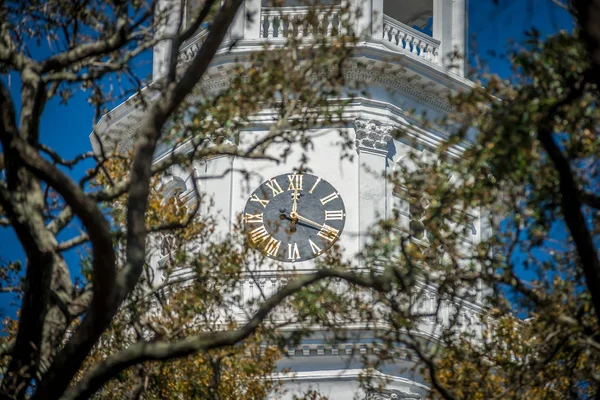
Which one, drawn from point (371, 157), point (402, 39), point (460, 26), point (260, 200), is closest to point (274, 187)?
point (260, 200)

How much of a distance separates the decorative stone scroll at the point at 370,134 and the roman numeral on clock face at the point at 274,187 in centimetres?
252

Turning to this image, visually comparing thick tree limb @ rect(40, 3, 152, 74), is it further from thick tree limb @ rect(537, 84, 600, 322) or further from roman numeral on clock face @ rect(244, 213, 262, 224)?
roman numeral on clock face @ rect(244, 213, 262, 224)

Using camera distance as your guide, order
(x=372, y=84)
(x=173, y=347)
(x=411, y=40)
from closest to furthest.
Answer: (x=173, y=347)
(x=372, y=84)
(x=411, y=40)

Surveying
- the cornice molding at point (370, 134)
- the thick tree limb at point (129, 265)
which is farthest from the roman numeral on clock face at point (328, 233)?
the thick tree limb at point (129, 265)

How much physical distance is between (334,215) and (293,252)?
1.64 meters

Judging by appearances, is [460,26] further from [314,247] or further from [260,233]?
[260,233]

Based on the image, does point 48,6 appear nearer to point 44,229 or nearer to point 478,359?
point 44,229

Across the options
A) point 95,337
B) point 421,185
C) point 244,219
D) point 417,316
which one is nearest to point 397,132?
point 421,185

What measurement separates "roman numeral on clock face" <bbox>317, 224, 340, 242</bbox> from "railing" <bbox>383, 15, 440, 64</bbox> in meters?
5.89

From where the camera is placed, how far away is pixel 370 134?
42.3 metres

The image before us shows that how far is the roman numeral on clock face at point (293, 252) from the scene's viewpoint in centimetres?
4134

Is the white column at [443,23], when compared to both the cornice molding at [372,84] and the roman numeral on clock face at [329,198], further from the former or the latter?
the roman numeral on clock face at [329,198]

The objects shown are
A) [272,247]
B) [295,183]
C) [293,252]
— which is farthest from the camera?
[295,183]

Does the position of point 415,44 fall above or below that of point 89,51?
above
